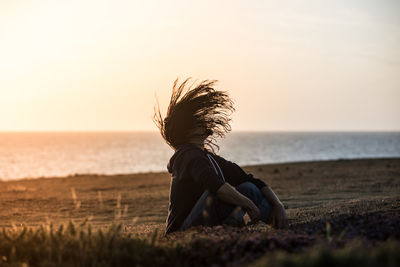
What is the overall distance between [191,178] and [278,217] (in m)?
1.22

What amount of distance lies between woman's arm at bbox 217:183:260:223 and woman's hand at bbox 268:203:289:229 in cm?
42

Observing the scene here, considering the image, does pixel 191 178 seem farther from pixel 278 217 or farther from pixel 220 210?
pixel 278 217

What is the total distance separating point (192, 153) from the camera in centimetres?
551

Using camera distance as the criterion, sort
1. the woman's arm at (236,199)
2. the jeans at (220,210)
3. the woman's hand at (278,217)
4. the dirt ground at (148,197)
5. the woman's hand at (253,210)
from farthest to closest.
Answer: the dirt ground at (148,197), the woman's hand at (278,217), the jeans at (220,210), the woman's hand at (253,210), the woman's arm at (236,199)

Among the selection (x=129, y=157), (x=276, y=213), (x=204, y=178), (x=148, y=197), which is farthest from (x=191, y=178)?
(x=129, y=157)

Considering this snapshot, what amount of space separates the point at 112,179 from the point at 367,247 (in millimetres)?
21626

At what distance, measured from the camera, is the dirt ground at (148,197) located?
32.3ft

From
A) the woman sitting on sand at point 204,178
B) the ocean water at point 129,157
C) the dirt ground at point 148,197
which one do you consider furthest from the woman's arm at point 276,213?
the ocean water at point 129,157

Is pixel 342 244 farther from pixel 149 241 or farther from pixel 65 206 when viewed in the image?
pixel 65 206

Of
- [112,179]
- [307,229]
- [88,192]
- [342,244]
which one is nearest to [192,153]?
[307,229]

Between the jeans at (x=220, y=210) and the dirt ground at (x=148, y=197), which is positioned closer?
the jeans at (x=220, y=210)

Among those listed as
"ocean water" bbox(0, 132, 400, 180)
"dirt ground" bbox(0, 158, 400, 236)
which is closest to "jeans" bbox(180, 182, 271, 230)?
"dirt ground" bbox(0, 158, 400, 236)

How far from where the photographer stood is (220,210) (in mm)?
5648

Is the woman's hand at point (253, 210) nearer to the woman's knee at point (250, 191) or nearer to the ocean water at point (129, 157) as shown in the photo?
the woman's knee at point (250, 191)
